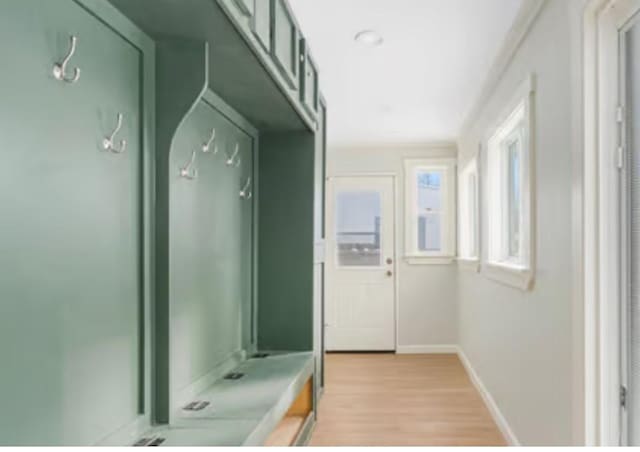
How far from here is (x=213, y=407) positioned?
2066 mm

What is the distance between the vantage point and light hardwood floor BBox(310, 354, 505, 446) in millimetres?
3420

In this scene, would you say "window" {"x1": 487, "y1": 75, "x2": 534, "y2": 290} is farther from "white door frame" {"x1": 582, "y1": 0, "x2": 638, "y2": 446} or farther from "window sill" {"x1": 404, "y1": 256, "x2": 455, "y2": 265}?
"window sill" {"x1": 404, "y1": 256, "x2": 455, "y2": 265}

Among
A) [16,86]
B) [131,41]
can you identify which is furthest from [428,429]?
[16,86]

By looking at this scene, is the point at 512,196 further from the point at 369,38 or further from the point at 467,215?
the point at 467,215

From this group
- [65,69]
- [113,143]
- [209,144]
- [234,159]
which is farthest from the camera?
[234,159]

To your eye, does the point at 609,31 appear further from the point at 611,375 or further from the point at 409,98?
the point at 409,98

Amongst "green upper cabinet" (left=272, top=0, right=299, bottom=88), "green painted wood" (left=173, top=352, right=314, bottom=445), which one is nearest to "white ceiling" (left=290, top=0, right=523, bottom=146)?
"green upper cabinet" (left=272, top=0, right=299, bottom=88)

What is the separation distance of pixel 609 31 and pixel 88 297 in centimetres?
184

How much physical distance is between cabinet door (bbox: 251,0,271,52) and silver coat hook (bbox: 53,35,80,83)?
0.65 m

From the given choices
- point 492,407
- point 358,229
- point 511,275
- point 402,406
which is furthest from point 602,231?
point 358,229

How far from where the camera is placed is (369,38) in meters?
3.00

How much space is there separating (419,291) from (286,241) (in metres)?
3.19

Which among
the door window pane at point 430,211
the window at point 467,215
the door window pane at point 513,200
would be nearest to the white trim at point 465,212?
the window at point 467,215

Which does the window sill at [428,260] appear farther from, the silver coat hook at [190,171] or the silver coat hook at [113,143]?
the silver coat hook at [113,143]
